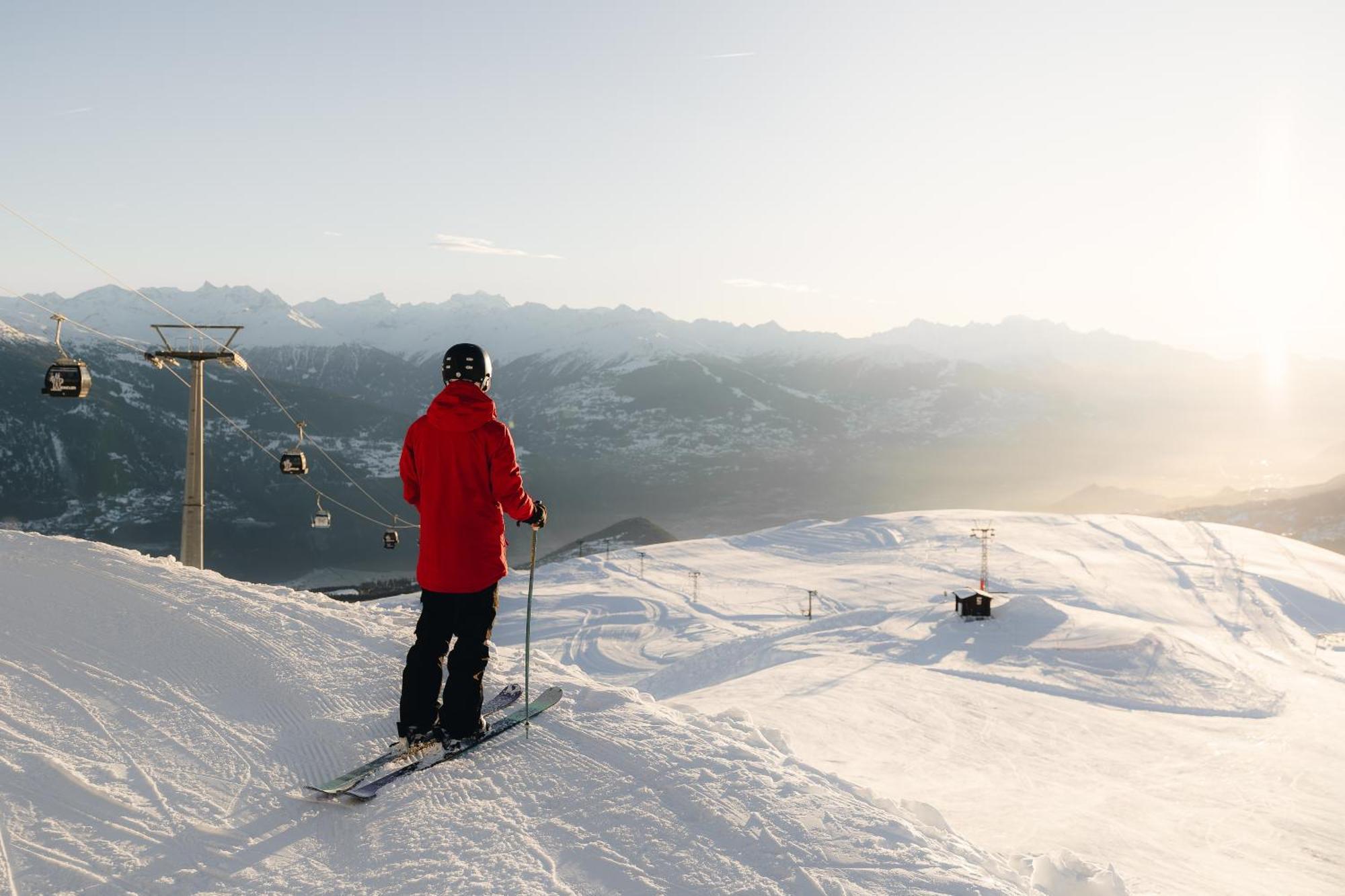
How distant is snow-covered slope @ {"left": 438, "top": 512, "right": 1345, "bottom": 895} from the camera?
11172mm

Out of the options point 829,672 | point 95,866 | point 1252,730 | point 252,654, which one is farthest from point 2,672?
point 1252,730

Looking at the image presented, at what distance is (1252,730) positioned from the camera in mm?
23312

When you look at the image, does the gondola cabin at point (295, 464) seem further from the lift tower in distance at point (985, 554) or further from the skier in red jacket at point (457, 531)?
the lift tower in distance at point (985, 554)

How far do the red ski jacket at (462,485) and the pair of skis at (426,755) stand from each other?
3.29ft

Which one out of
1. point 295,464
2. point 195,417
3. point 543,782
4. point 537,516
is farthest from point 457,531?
point 295,464

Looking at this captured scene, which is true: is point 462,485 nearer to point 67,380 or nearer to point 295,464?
point 67,380

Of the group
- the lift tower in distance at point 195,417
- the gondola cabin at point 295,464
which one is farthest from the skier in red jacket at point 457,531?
the gondola cabin at point 295,464

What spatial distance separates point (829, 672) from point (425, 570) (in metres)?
22.9

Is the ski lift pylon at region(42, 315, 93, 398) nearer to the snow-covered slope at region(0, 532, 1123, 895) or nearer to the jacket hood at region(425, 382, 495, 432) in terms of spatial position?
the snow-covered slope at region(0, 532, 1123, 895)

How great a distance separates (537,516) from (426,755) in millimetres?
1638

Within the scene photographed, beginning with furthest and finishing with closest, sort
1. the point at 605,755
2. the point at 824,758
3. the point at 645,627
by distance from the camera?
the point at 645,627 < the point at 824,758 < the point at 605,755

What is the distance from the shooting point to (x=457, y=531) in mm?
4945

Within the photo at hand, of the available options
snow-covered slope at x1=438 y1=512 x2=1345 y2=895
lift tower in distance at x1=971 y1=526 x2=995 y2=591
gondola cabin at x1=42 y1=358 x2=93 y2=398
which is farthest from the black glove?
lift tower in distance at x1=971 y1=526 x2=995 y2=591

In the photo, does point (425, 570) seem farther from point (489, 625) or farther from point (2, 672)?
point (2, 672)
